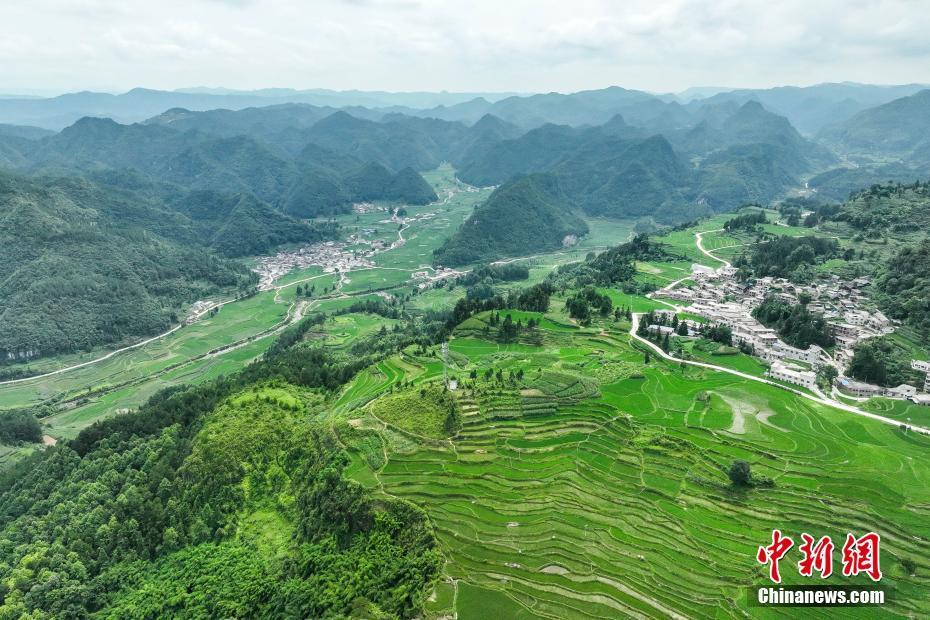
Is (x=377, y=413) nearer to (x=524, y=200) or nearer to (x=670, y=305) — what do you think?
(x=670, y=305)

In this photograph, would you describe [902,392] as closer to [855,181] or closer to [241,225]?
[241,225]

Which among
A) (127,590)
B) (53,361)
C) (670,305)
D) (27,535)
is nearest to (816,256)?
(670,305)

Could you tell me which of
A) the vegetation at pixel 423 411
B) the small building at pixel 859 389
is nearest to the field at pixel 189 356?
the vegetation at pixel 423 411

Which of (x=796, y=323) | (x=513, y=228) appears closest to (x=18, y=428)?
(x=796, y=323)

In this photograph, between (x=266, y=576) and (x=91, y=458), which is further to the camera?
(x=91, y=458)

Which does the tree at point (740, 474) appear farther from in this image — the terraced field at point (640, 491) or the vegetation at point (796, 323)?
the vegetation at point (796, 323)

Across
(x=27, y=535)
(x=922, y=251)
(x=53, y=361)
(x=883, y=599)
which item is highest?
(x=922, y=251)
